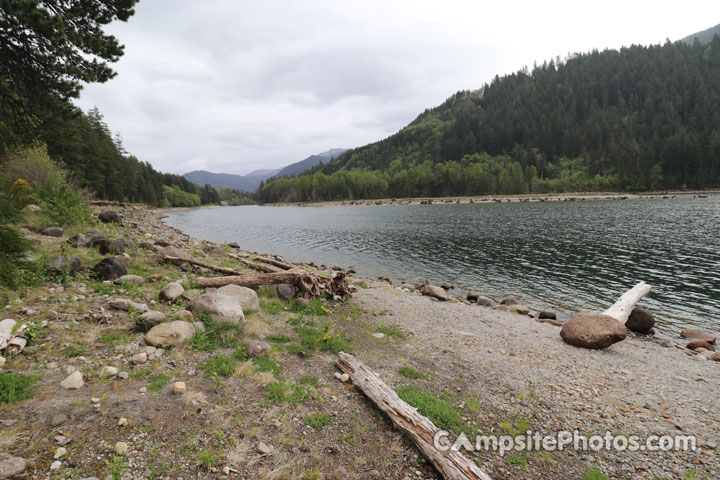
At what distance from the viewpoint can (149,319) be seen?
26.3 ft

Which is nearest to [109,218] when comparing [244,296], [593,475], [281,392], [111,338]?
[244,296]

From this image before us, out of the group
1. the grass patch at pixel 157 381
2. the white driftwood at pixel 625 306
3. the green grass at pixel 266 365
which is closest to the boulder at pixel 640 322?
the white driftwood at pixel 625 306

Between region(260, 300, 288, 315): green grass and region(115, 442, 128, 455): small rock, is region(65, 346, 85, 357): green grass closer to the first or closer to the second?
region(115, 442, 128, 455): small rock

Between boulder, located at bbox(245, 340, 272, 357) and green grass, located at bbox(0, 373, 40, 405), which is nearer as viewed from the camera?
green grass, located at bbox(0, 373, 40, 405)

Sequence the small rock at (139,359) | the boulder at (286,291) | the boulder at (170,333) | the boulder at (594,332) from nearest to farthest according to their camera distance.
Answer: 1. the small rock at (139,359)
2. the boulder at (170,333)
3. the boulder at (594,332)
4. the boulder at (286,291)

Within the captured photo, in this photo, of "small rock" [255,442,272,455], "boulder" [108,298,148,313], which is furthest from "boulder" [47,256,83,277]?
"small rock" [255,442,272,455]

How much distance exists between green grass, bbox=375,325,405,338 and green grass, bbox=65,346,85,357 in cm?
850

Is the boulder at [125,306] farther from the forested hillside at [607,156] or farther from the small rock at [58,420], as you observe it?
the forested hillside at [607,156]

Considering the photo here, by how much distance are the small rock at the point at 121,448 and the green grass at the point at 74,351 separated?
10.9 ft

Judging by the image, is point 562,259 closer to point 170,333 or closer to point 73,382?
point 170,333

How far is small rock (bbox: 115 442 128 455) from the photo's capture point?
4311mm

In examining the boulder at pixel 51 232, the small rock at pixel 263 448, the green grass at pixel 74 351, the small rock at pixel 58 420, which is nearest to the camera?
the small rock at pixel 58 420

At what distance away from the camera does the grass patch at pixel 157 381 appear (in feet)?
19.2

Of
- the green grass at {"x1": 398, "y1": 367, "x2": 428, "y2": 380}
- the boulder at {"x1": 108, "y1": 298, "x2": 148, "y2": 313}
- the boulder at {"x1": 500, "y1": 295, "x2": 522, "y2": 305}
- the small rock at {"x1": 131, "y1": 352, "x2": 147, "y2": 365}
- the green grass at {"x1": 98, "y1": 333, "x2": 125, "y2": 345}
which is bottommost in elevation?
the boulder at {"x1": 500, "y1": 295, "x2": 522, "y2": 305}
